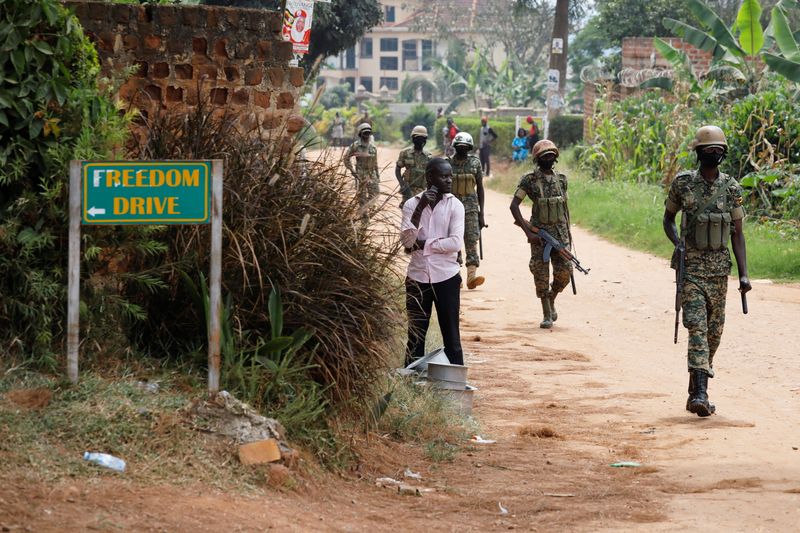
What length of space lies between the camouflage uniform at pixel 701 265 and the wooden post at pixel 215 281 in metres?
3.68

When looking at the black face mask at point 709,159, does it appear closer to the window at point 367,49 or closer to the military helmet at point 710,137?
the military helmet at point 710,137

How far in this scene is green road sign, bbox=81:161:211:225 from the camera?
239 inches

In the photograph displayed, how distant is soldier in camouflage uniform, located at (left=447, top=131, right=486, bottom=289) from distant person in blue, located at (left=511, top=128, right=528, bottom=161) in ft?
72.3

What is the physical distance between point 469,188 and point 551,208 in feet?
6.24

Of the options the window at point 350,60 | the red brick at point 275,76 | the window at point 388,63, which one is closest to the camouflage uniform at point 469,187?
the red brick at point 275,76

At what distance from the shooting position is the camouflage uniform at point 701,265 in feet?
28.5

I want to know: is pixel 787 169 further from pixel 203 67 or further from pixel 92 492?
pixel 92 492

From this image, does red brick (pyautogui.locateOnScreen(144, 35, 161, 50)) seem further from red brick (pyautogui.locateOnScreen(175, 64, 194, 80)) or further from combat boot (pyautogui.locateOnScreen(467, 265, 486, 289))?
combat boot (pyautogui.locateOnScreen(467, 265, 486, 289))

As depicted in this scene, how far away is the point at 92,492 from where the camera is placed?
17.3 feet

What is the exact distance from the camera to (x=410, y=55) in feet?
355

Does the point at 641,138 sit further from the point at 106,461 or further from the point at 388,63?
the point at 388,63

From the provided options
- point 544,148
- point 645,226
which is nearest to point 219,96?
point 544,148

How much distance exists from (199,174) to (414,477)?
6.63 ft

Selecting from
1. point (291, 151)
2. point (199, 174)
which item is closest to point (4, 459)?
point (199, 174)
